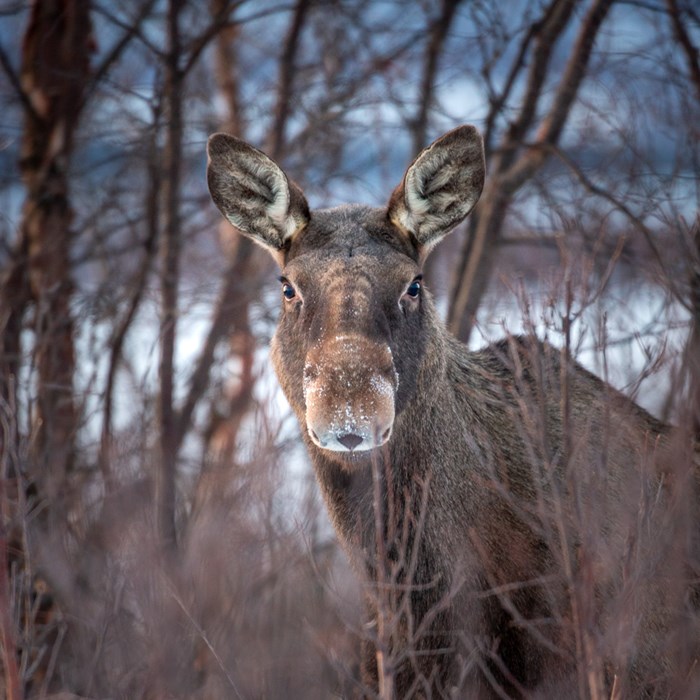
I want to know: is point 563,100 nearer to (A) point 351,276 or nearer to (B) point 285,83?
(B) point 285,83

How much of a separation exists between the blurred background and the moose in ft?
2.04

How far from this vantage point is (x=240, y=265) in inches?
356

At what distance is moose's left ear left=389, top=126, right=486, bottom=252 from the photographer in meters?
5.21

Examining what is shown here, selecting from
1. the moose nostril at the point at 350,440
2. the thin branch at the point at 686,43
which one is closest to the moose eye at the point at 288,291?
the moose nostril at the point at 350,440

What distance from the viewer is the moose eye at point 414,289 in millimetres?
4961

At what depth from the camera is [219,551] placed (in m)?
5.94

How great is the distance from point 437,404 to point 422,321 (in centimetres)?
45

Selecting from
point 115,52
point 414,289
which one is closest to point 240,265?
point 115,52

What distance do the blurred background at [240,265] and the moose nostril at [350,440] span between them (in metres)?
1.48

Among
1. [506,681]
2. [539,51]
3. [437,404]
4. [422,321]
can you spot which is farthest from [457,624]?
[539,51]

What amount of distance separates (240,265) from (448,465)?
4664 millimetres

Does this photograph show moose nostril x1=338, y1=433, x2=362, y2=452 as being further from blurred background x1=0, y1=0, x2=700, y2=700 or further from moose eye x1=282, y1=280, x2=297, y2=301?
blurred background x1=0, y1=0, x2=700, y2=700

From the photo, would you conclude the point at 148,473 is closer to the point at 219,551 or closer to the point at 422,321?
the point at 219,551

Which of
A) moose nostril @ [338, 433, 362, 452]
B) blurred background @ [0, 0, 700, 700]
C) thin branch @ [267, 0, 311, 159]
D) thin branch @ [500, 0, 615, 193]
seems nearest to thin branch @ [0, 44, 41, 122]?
blurred background @ [0, 0, 700, 700]
